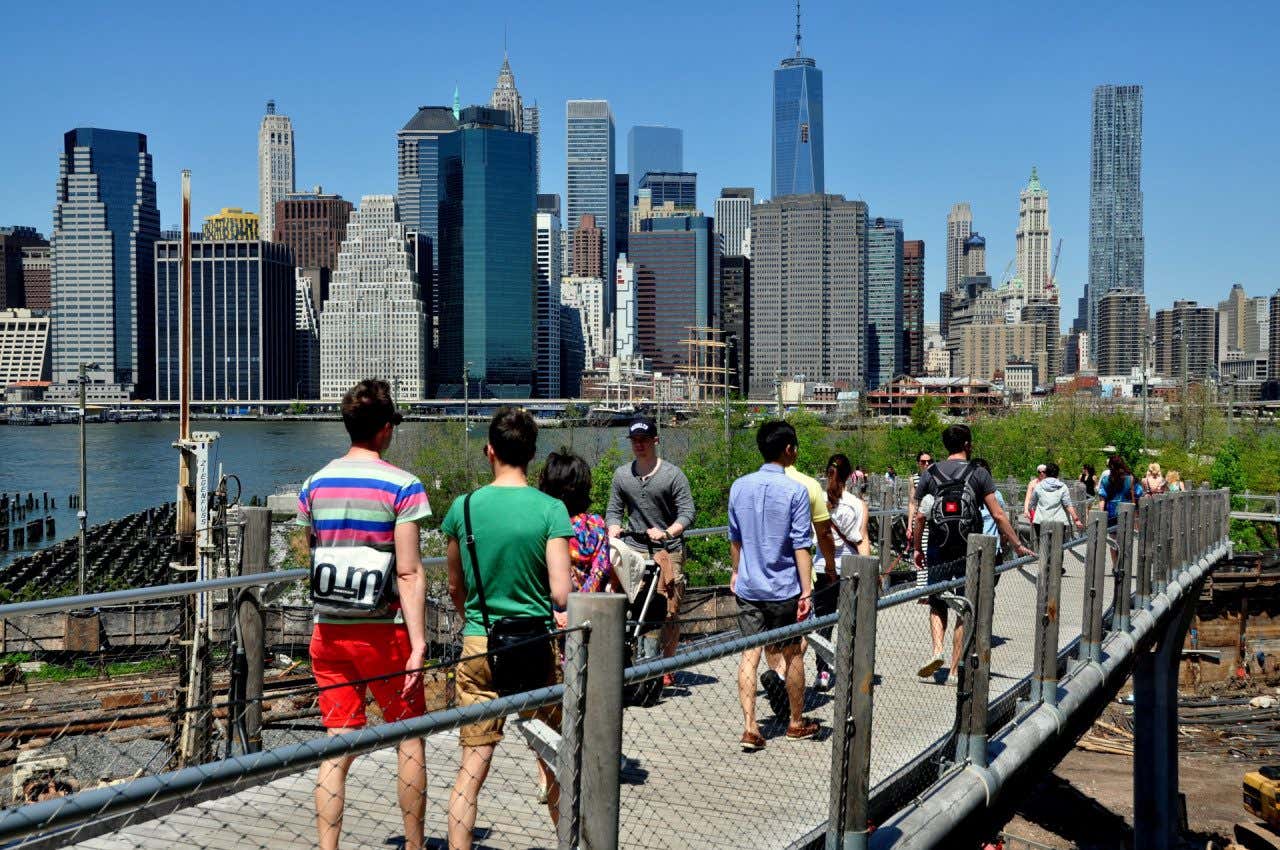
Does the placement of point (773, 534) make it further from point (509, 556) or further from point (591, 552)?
point (509, 556)

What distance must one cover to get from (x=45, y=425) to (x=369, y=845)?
210 m

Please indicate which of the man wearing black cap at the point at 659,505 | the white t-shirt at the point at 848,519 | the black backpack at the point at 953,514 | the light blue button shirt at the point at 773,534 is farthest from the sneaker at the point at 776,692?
the black backpack at the point at 953,514

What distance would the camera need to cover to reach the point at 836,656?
486 cm

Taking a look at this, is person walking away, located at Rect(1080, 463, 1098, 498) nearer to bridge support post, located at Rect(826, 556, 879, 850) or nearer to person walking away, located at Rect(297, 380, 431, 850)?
bridge support post, located at Rect(826, 556, 879, 850)

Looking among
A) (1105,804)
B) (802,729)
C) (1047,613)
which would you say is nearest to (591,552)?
(802,729)

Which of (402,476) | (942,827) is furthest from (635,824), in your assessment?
(942,827)

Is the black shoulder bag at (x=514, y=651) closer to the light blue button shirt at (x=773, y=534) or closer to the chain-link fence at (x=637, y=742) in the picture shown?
the chain-link fence at (x=637, y=742)

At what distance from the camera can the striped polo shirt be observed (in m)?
4.51

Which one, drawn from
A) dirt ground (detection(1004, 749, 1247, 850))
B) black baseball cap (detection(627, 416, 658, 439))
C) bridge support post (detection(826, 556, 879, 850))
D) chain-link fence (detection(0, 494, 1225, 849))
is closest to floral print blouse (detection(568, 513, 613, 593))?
chain-link fence (detection(0, 494, 1225, 849))

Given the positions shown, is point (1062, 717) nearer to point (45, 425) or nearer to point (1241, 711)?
point (1241, 711)

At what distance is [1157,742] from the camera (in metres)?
15.8

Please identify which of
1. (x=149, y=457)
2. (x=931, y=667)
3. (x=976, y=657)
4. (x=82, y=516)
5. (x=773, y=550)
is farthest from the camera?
(x=149, y=457)

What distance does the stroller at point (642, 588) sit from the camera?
A: 6.80m

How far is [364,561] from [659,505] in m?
3.40
